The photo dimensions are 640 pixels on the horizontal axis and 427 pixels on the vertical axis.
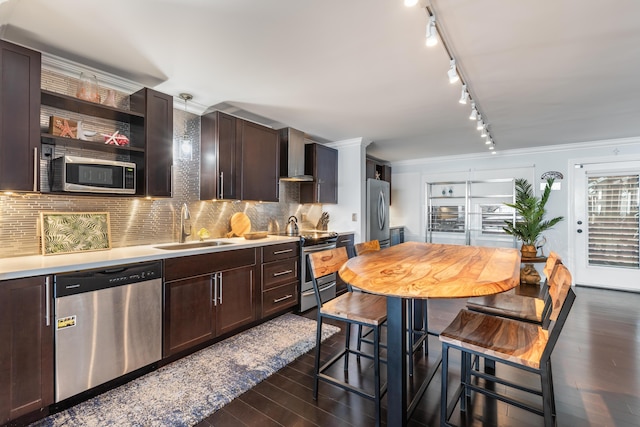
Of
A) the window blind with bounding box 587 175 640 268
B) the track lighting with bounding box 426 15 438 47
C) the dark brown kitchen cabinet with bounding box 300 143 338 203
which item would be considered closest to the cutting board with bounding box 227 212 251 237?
the dark brown kitchen cabinet with bounding box 300 143 338 203

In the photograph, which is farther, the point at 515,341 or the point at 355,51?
the point at 355,51

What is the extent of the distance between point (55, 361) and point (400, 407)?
200 cm

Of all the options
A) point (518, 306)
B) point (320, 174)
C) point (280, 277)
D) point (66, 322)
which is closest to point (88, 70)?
point (66, 322)

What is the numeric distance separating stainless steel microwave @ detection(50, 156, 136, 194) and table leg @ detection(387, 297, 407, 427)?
7.49ft

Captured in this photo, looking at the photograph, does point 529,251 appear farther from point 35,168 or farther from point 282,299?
point 35,168

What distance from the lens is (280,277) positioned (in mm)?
3289

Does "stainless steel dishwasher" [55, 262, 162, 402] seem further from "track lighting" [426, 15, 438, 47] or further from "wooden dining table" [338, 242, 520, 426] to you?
"track lighting" [426, 15, 438, 47]

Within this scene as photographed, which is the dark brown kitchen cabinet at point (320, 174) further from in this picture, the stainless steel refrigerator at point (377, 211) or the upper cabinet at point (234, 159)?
the upper cabinet at point (234, 159)

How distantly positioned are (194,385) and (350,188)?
3.31 m

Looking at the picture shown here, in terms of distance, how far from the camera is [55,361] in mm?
1771

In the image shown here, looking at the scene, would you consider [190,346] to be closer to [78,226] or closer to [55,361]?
[55,361]

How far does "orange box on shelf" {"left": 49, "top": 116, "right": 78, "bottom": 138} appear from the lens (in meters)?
2.19

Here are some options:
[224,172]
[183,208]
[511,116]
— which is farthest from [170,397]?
[511,116]

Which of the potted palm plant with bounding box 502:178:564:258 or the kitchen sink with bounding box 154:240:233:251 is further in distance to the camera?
the potted palm plant with bounding box 502:178:564:258
